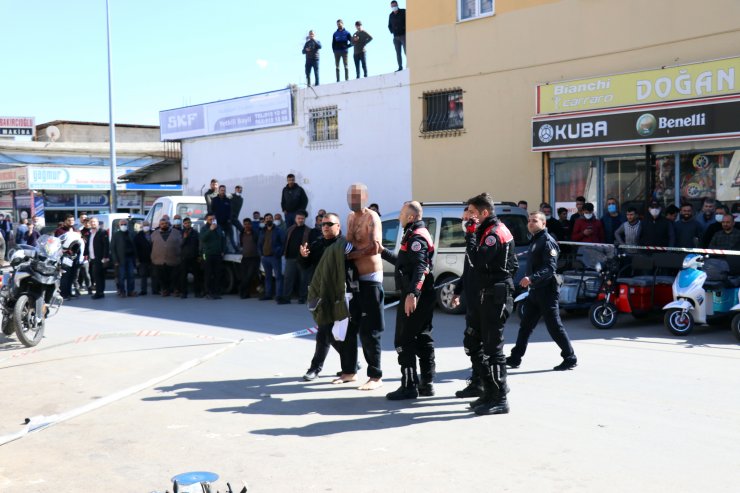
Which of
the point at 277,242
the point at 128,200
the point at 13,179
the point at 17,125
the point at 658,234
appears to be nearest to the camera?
the point at 658,234

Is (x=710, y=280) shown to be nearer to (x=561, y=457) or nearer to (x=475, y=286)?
(x=475, y=286)

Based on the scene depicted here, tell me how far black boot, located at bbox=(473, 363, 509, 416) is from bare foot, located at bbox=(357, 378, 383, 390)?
136cm

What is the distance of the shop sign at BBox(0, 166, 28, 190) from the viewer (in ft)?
121

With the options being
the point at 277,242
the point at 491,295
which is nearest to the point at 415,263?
the point at 491,295

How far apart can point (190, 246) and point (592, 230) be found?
334 inches

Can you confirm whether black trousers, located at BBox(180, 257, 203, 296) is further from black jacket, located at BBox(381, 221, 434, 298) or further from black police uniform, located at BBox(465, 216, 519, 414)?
black police uniform, located at BBox(465, 216, 519, 414)

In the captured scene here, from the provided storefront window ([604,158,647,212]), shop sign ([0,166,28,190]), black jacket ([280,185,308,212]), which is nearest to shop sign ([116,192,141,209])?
shop sign ([0,166,28,190])

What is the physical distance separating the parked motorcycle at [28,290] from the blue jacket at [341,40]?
41.3 feet

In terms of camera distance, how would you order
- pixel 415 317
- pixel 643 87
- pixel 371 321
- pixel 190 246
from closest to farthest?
pixel 415 317, pixel 371 321, pixel 643 87, pixel 190 246

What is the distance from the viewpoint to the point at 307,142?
76.2 ft

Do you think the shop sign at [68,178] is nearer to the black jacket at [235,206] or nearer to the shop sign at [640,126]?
the black jacket at [235,206]

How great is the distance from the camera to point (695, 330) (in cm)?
1159

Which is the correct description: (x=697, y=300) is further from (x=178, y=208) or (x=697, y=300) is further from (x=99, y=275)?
(x=178, y=208)

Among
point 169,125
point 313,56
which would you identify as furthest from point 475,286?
point 169,125
